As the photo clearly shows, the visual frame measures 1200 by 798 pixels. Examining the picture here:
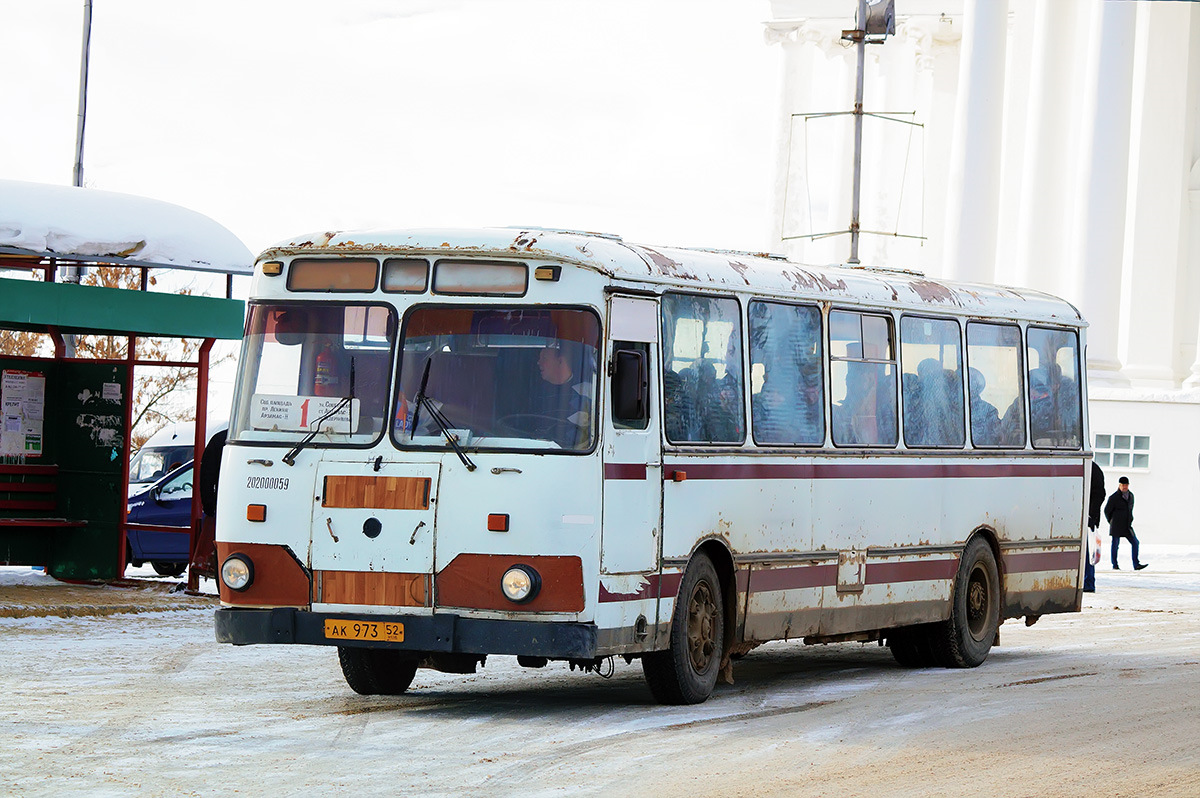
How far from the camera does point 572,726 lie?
39.3 ft

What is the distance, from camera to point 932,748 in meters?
11.3

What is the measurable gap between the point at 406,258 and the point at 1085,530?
8.19 m

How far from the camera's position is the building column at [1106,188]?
42.9 meters

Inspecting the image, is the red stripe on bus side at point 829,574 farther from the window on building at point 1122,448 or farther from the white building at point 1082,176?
the window on building at point 1122,448

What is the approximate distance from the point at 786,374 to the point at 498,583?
3156 millimetres

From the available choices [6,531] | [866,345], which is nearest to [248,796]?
[866,345]

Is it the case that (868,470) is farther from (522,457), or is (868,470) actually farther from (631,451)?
(522,457)

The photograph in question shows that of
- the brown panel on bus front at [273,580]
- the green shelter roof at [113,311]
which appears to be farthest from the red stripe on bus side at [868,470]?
the green shelter roof at [113,311]

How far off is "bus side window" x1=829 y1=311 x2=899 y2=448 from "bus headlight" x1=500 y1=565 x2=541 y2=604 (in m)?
3.55

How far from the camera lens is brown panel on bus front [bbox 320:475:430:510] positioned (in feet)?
39.7

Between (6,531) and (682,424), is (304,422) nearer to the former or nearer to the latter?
(682,424)

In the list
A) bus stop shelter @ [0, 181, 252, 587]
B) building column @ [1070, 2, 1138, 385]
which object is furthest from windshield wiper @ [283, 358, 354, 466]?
building column @ [1070, 2, 1138, 385]

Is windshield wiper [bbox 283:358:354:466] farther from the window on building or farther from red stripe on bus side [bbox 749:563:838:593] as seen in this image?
the window on building

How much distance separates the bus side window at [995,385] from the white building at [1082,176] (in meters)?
20.6
